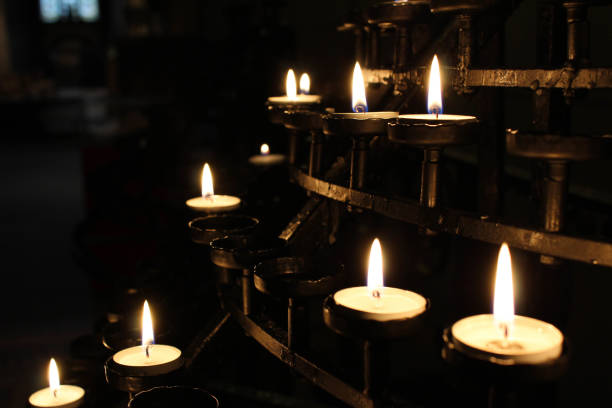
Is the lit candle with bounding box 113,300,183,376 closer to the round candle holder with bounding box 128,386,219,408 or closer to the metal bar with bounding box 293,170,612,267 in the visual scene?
the round candle holder with bounding box 128,386,219,408

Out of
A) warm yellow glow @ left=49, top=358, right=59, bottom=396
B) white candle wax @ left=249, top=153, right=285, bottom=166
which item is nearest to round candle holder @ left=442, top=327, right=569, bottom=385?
warm yellow glow @ left=49, top=358, right=59, bottom=396

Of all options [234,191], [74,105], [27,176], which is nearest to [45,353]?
[234,191]

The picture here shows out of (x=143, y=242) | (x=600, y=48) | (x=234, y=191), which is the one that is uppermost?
(x=600, y=48)

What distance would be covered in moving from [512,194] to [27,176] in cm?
832

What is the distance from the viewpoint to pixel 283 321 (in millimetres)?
1690

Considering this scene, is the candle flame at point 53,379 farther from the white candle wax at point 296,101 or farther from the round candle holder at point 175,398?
the white candle wax at point 296,101

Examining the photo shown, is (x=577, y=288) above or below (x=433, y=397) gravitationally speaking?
above

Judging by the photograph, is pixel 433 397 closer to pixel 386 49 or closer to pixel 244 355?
pixel 244 355

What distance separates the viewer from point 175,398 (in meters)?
1.25

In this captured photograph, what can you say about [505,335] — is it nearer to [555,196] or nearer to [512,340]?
[512,340]

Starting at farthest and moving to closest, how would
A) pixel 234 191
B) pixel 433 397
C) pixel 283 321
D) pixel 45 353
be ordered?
pixel 45 353, pixel 433 397, pixel 234 191, pixel 283 321

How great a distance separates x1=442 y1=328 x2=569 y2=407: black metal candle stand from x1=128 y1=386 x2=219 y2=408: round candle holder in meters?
0.58

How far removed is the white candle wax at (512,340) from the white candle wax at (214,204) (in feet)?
3.20

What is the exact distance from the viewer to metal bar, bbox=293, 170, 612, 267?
85 centimetres
